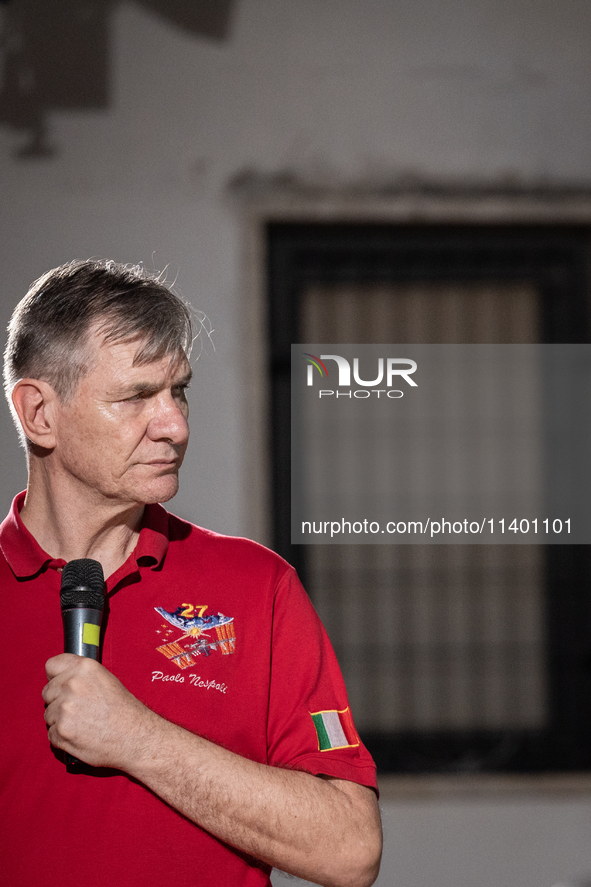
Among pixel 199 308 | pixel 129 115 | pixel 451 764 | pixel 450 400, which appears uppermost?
pixel 129 115

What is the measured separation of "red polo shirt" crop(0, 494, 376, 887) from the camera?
3.15ft

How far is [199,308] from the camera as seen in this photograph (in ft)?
8.07

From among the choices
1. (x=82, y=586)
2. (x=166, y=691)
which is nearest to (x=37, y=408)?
(x=82, y=586)

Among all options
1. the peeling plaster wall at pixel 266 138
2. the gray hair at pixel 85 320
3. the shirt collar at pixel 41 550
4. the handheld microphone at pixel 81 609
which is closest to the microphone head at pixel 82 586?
the handheld microphone at pixel 81 609

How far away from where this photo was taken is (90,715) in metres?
0.88

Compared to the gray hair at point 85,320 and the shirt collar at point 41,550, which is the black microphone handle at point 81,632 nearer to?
the shirt collar at point 41,550

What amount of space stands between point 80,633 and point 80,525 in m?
0.21

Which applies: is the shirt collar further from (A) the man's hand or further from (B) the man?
(A) the man's hand

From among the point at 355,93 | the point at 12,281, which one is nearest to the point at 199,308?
the point at 12,281

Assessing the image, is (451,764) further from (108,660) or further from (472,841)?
(108,660)

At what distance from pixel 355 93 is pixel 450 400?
0.97 m

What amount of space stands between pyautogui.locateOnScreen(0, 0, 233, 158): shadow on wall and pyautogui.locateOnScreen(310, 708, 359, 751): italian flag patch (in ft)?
6.66

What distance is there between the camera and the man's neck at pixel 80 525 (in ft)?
3.61

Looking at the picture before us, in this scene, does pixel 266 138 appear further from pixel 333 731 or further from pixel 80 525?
pixel 333 731
